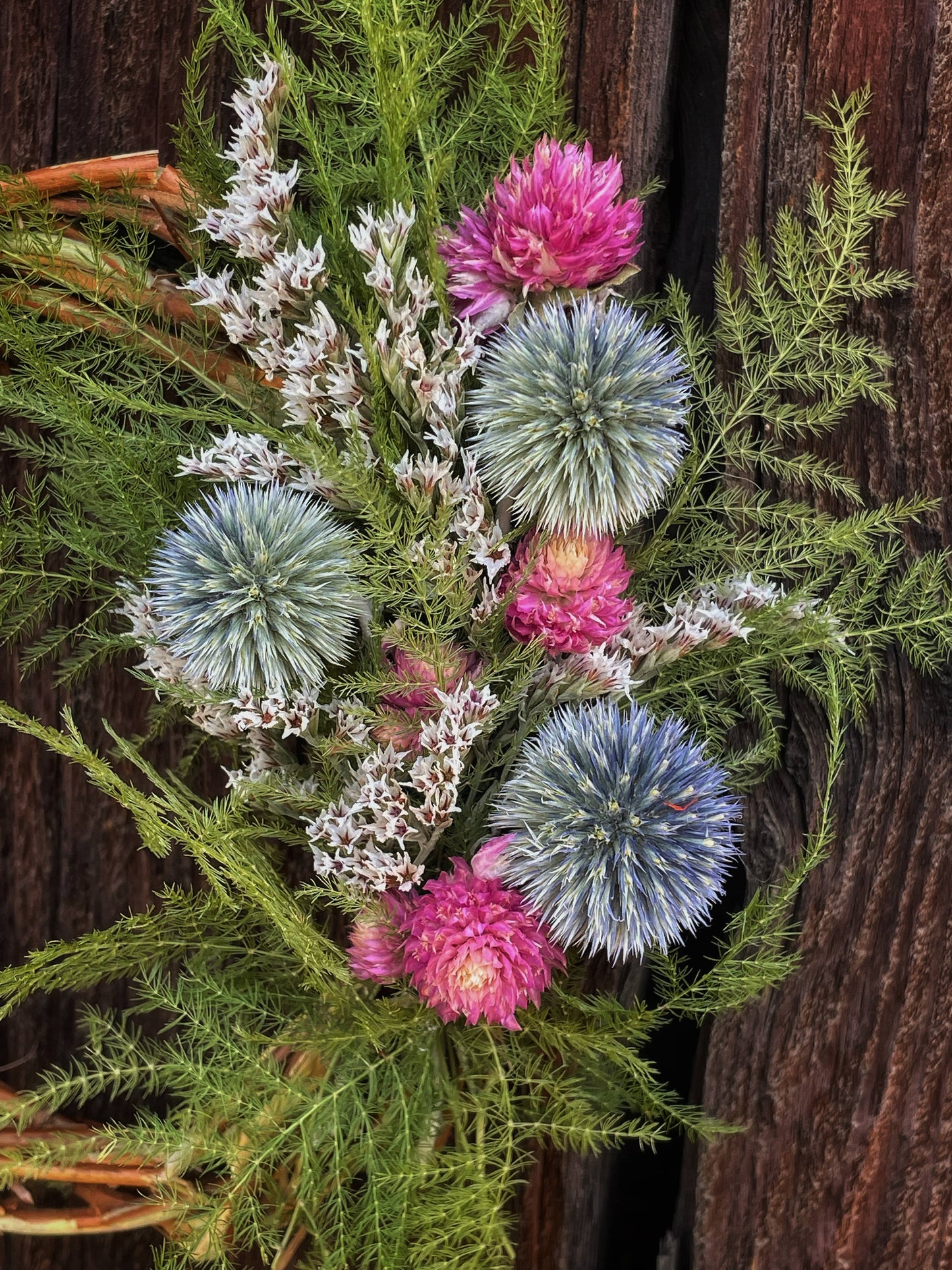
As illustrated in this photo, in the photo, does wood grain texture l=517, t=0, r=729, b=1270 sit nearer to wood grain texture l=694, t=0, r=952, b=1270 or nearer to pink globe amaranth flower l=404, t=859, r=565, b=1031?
wood grain texture l=694, t=0, r=952, b=1270

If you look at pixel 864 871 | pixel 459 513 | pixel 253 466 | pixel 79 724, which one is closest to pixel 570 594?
pixel 459 513

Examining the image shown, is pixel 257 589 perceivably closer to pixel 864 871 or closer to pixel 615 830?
pixel 615 830

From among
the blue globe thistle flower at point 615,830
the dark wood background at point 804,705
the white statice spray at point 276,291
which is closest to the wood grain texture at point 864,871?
the dark wood background at point 804,705

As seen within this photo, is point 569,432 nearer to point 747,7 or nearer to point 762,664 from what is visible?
point 762,664

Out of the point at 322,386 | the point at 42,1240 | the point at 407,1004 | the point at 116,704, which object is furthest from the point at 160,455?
the point at 42,1240

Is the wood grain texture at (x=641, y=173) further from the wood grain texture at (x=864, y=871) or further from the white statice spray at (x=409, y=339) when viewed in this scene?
the white statice spray at (x=409, y=339)

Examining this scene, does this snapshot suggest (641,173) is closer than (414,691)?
No

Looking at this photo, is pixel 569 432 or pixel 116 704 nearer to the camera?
pixel 569 432
